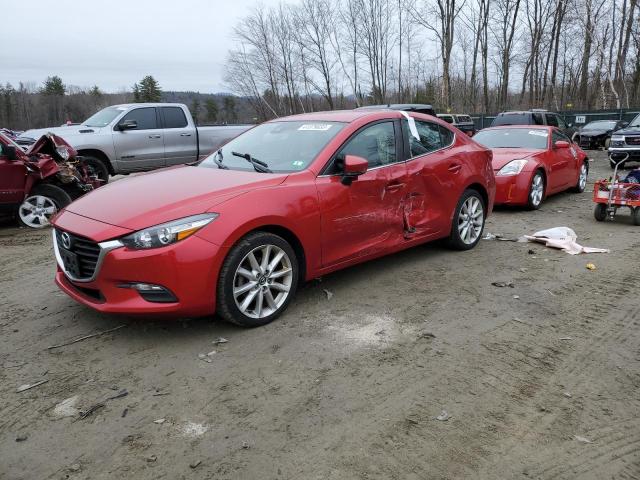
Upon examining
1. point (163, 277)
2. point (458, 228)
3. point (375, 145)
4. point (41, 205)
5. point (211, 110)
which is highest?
point (211, 110)

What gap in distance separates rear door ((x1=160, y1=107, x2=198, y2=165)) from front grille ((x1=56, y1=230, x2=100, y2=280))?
835cm

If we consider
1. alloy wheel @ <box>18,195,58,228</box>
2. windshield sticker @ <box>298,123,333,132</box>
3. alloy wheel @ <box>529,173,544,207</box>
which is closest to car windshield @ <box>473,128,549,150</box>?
alloy wheel @ <box>529,173,544,207</box>

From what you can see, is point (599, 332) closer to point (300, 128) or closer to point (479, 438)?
point (479, 438)

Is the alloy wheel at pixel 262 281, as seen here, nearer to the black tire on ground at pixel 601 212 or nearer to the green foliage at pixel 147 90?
the black tire on ground at pixel 601 212

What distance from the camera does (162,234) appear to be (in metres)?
3.39

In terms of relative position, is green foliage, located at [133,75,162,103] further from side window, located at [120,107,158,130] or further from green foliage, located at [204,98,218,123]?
side window, located at [120,107,158,130]

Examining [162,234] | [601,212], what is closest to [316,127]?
[162,234]

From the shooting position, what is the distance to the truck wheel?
26.1ft

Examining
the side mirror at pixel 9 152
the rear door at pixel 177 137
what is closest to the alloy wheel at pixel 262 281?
the side mirror at pixel 9 152

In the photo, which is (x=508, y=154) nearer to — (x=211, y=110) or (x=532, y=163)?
(x=532, y=163)

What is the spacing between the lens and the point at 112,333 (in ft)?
12.3

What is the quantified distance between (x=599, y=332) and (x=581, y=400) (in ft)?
3.58

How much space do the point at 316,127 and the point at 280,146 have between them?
1.30 feet

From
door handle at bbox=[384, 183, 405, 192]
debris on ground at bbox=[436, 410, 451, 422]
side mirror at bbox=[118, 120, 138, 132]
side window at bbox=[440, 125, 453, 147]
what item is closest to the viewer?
debris on ground at bbox=[436, 410, 451, 422]
